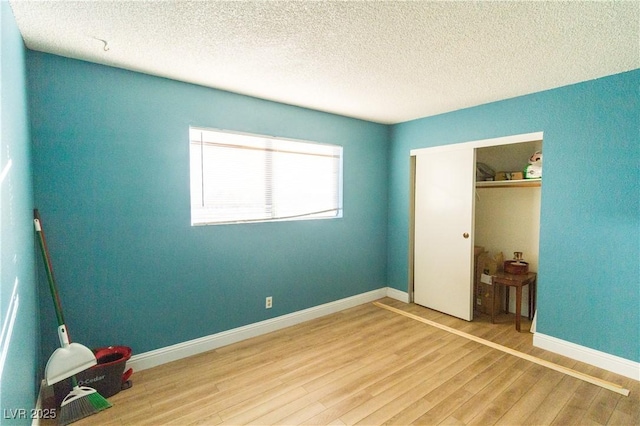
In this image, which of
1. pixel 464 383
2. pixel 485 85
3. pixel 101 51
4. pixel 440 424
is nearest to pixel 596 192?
pixel 485 85

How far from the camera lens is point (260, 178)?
315cm

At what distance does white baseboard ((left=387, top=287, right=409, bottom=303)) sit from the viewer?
4137 mm

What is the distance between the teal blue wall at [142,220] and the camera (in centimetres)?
216

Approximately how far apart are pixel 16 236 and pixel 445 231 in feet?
12.5

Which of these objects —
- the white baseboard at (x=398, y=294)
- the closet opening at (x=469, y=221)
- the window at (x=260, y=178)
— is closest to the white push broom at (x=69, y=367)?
the window at (x=260, y=178)


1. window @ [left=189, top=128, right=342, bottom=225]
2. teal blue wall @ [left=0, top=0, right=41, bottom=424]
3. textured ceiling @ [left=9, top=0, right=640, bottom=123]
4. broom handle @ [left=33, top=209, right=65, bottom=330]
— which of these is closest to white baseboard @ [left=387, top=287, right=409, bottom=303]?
window @ [left=189, top=128, right=342, bottom=225]

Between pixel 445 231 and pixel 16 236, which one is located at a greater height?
pixel 16 236

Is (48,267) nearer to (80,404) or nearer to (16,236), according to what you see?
(16,236)

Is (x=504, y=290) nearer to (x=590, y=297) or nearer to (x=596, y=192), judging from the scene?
(x=590, y=297)

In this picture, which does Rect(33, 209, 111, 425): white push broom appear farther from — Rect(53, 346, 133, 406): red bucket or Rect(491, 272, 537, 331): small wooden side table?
Rect(491, 272, 537, 331): small wooden side table

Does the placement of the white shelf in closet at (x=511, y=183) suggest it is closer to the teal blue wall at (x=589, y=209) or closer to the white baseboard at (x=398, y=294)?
the teal blue wall at (x=589, y=209)

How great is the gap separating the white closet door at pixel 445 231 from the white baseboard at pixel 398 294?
0.44 ft

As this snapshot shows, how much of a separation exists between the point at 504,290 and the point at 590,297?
1.23 meters

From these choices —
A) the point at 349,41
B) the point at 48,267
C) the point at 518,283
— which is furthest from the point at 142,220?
the point at 518,283
